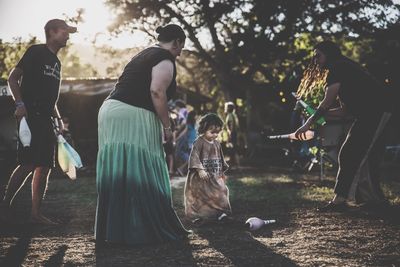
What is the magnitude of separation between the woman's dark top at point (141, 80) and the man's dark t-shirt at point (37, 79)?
4.66 ft

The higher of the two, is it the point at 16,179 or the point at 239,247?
the point at 16,179

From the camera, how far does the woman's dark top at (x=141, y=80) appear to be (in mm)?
4289

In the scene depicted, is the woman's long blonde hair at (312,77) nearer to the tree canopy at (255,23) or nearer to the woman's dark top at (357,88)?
the woman's dark top at (357,88)

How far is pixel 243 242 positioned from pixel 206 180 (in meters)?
1.30

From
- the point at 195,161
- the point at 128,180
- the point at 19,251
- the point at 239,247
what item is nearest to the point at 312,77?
the point at 195,161

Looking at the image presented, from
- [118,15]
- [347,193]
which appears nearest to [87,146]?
[118,15]

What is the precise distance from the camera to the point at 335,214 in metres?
5.84

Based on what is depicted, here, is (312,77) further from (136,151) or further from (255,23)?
(255,23)

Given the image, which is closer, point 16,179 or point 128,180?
point 128,180

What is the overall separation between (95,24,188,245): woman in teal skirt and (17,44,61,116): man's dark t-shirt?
1340 millimetres

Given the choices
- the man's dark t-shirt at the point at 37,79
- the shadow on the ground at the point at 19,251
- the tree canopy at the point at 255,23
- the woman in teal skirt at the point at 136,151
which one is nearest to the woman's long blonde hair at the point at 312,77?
the woman in teal skirt at the point at 136,151

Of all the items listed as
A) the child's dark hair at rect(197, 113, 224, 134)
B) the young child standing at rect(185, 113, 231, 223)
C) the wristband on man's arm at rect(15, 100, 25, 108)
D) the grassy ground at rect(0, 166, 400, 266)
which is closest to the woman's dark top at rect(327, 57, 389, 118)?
the grassy ground at rect(0, 166, 400, 266)

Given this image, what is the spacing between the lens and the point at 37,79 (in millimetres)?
5363

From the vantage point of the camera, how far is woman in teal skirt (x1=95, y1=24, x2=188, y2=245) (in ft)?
13.9
